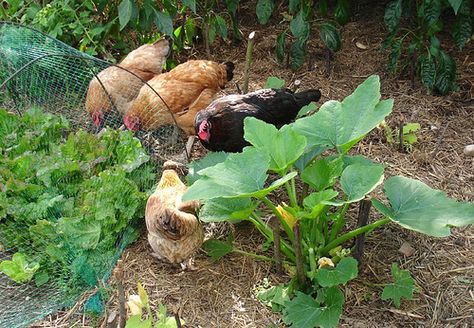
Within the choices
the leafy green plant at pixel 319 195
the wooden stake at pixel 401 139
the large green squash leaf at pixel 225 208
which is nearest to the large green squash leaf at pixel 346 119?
the leafy green plant at pixel 319 195

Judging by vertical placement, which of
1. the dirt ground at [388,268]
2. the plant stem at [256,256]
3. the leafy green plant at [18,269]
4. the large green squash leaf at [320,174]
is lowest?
the dirt ground at [388,268]

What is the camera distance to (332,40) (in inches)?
145

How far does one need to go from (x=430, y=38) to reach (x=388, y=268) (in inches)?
61.1

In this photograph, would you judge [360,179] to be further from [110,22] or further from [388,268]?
[110,22]

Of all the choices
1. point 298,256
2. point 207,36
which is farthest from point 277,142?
point 207,36

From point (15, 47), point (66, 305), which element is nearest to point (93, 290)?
point (66, 305)

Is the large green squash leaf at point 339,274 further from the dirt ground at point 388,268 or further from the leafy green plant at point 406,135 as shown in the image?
the leafy green plant at point 406,135

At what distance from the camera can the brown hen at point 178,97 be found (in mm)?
3381

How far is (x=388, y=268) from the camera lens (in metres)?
2.62

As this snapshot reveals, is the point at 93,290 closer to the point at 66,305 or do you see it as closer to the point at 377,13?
the point at 66,305

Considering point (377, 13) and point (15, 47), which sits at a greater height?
point (15, 47)

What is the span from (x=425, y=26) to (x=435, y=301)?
1699mm

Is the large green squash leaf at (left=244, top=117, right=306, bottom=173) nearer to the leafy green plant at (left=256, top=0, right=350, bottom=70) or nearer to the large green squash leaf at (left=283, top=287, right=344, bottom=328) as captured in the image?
the large green squash leaf at (left=283, top=287, right=344, bottom=328)

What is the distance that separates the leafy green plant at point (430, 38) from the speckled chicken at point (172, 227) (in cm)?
160
